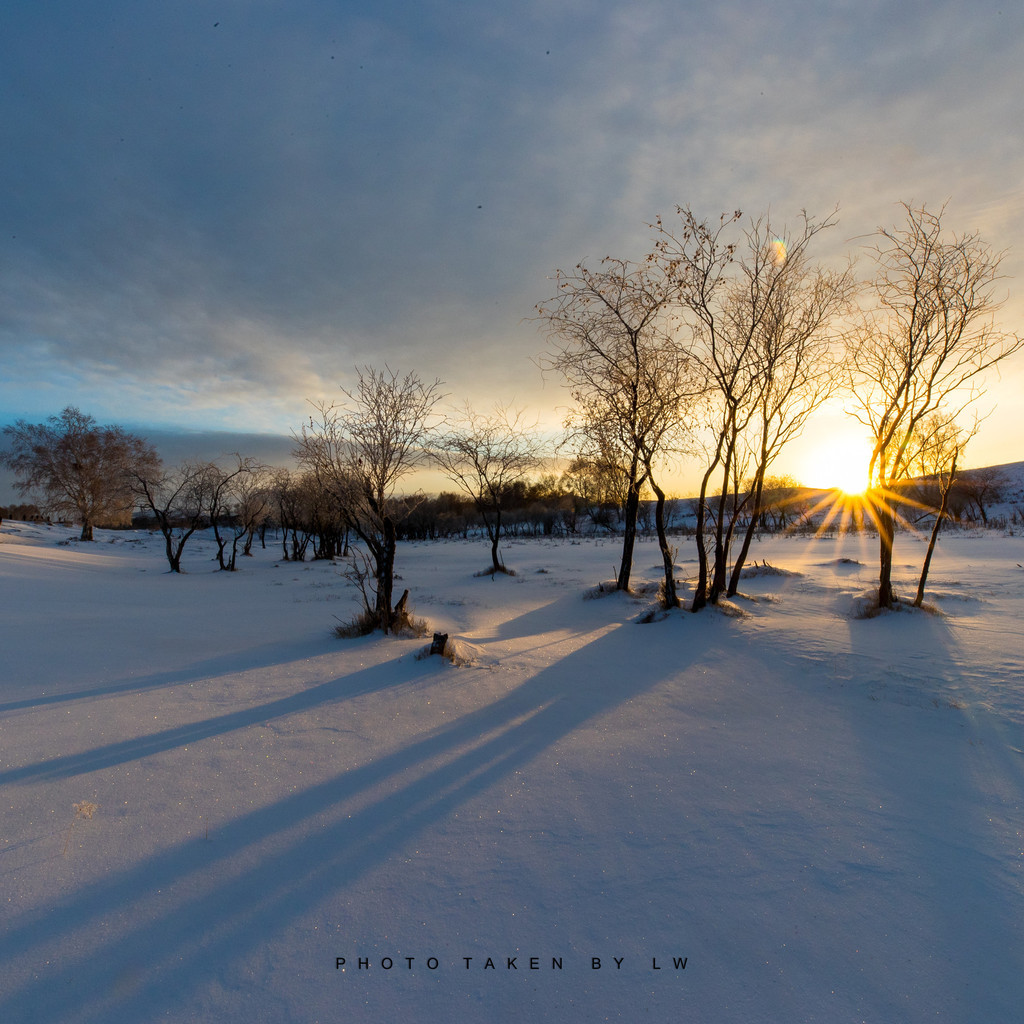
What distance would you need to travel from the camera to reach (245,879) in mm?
2725

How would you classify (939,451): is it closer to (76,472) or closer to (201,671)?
(201,671)

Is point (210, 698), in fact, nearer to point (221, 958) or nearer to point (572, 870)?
point (221, 958)

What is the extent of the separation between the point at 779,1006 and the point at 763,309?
10.00m

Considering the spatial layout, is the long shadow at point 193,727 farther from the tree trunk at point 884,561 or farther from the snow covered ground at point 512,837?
the tree trunk at point 884,561

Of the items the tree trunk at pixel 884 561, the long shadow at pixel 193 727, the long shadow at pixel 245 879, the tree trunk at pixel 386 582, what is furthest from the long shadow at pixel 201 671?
the tree trunk at pixel 884 561

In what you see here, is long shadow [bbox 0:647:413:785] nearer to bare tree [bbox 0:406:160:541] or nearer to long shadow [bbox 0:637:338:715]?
long shadow [bbox 0:637:338:715]

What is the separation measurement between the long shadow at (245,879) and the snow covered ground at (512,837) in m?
0.02

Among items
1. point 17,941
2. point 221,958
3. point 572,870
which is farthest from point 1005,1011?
point 17,941

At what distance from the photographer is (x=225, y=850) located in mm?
2949

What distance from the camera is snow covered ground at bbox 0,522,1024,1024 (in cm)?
216

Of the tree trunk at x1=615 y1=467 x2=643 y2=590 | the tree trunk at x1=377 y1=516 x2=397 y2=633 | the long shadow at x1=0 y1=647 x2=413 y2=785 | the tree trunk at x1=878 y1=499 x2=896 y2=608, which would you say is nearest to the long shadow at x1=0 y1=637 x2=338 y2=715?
the tree trunk at x1=377 y1=516 x2=397 y2=633

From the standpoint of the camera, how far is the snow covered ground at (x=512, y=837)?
2158 millimetres

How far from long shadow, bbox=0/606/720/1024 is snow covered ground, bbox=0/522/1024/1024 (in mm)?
16

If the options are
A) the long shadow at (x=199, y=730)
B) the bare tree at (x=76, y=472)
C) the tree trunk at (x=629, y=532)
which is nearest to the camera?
the long shadow at (x=199, y=730)
